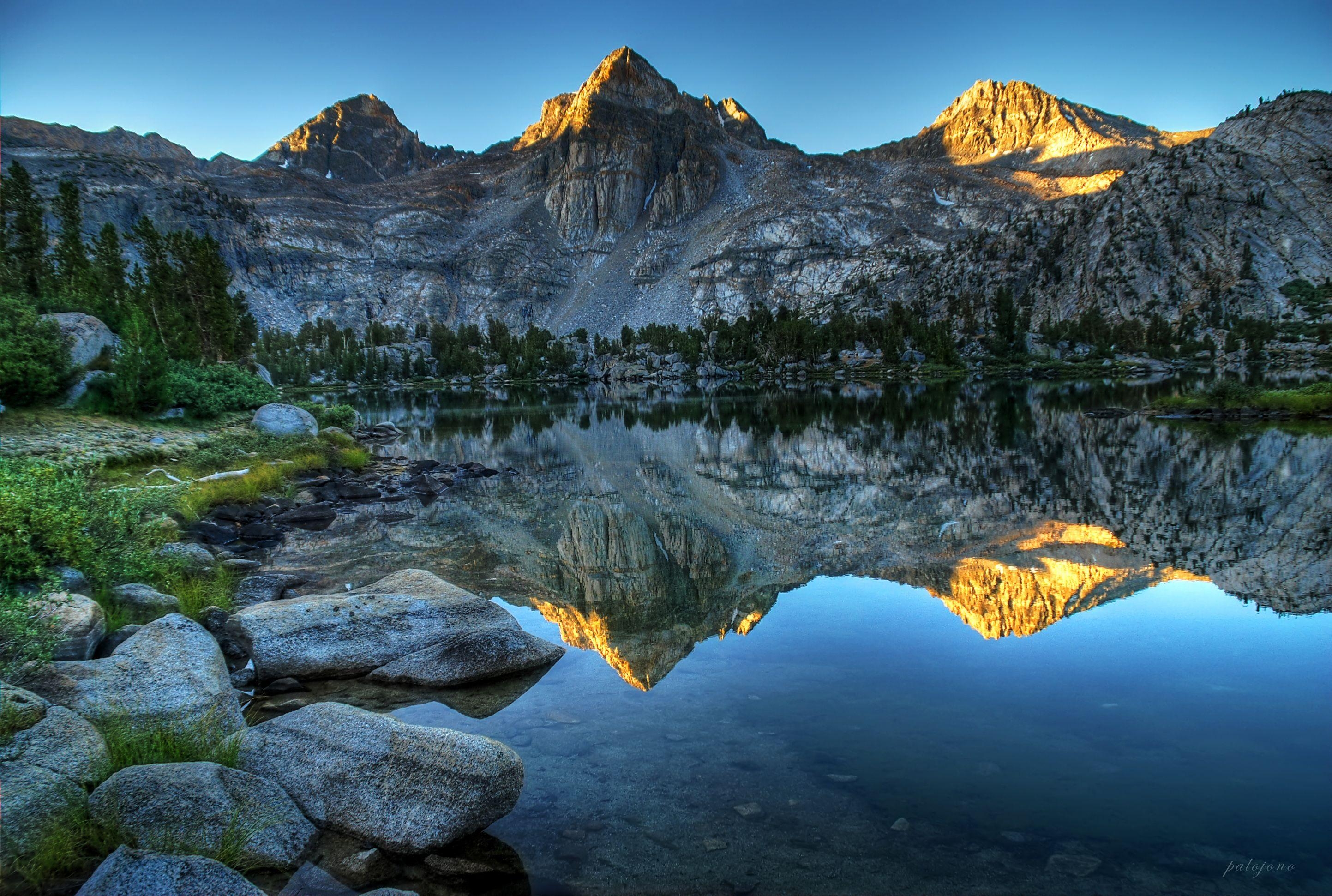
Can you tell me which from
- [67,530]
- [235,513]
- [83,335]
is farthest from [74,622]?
[83,335]

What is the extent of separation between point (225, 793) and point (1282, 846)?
351 inches

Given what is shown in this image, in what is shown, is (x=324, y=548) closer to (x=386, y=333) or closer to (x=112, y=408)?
(x=112, y=408)

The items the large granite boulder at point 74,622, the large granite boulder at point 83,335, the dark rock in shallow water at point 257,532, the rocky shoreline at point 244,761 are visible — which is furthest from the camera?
the large granite boulder at point 83,335

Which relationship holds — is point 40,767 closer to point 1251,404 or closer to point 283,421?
point 283,421

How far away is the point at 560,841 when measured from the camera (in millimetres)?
6449

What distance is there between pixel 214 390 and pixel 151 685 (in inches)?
1162

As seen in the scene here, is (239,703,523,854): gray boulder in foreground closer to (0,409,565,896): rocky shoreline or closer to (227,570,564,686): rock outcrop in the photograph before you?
(0,409,565,896): rocky shoreline

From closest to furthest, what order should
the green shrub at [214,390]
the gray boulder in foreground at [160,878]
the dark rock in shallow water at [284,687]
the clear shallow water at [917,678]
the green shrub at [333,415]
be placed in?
the gray boulder in foreground at [160,878]
the clear shallow water at [917,678]
the dark rock in shallow water at [284,687]
the green shrub at [214,390]
the green shrub at [333,415]

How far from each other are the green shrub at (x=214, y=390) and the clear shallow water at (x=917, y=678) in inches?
546

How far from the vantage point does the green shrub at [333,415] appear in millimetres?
40312

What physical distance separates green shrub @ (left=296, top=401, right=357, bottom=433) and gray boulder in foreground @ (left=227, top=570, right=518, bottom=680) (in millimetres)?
31181

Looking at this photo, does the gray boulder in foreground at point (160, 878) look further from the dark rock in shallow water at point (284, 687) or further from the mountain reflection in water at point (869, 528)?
the mountain reflection in water at point (869, 528)

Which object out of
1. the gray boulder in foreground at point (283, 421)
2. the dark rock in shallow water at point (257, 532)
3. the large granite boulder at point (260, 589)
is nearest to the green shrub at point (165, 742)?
the large granite boulder at point (260, 589)

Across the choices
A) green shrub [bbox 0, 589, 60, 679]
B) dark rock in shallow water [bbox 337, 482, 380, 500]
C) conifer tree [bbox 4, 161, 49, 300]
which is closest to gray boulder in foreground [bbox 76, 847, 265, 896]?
green shrub [bbox 0, 589, 60, 679]
